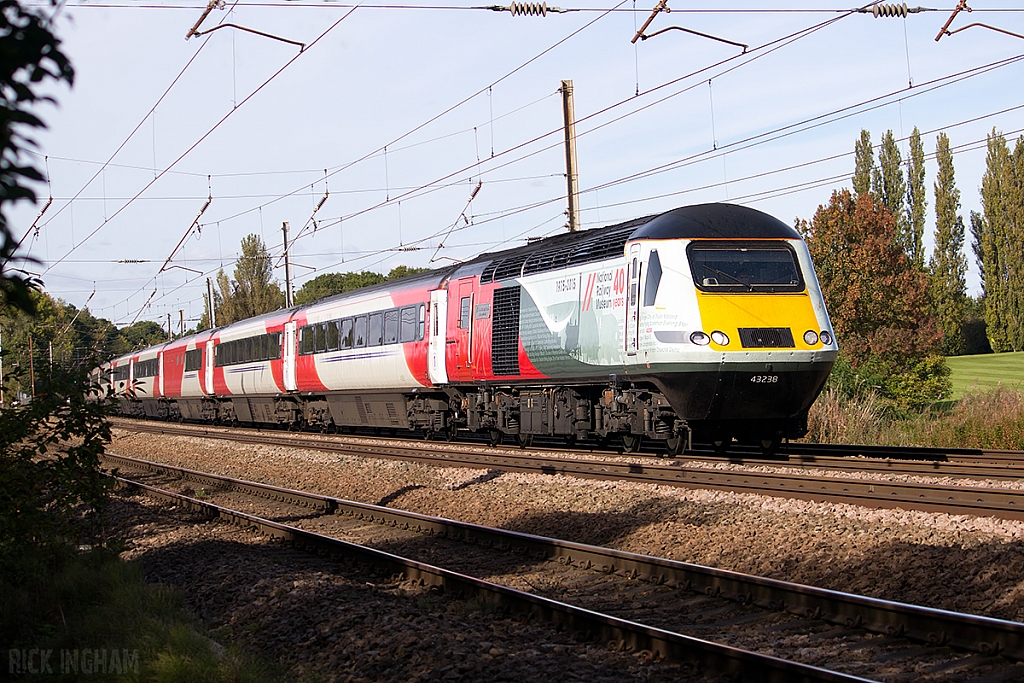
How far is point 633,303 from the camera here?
13.3 metres

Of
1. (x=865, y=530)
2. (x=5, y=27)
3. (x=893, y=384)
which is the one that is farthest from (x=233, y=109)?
(x=893, y=384)

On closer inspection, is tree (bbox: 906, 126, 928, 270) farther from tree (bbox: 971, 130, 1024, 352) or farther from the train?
the train

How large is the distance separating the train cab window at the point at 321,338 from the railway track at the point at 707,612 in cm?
1491

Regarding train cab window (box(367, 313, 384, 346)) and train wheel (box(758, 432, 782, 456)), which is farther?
train cab window (box(367, 313, 384, 346))

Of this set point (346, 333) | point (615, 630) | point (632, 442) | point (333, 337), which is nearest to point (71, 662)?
point (615, 630)

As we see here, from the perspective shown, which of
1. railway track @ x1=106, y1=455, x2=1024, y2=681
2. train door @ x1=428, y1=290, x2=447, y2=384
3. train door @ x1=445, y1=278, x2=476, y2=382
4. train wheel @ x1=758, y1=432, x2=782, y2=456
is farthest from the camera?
train door @ x1=428, y1=290, x2=447, y2=384

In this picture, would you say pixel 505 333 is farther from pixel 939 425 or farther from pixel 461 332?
pixel 939 425

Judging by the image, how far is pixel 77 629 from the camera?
7246 mm

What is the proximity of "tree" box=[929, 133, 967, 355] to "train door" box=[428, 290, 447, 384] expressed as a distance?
1993 inches

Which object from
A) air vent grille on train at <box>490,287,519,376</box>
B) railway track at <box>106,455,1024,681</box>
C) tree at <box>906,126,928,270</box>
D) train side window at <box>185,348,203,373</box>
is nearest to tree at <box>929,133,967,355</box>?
tree at <box>906,126,928,270</box>

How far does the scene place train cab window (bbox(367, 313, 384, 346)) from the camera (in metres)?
21.7

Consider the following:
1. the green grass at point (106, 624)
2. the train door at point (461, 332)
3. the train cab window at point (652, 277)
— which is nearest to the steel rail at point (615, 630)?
the green grass at point (106, 624)

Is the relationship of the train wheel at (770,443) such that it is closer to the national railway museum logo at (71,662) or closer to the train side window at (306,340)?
the national railway museum logo at (71,662)

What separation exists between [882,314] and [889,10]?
22981mm
